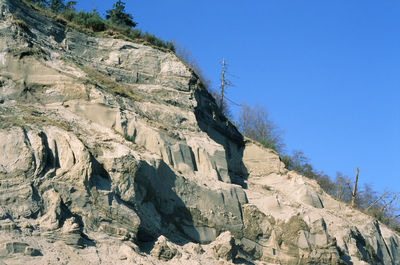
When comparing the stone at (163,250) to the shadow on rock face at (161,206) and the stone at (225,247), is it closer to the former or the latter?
the shadow on rock face at (161,206)

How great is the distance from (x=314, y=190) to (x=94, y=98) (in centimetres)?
931

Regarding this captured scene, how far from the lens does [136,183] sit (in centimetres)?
1445

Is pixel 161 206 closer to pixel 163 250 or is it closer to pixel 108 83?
pixel 163 250

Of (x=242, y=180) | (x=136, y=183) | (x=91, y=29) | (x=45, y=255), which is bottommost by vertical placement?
(x=45, y=255)

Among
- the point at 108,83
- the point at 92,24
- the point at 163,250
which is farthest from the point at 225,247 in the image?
the point at 92,24

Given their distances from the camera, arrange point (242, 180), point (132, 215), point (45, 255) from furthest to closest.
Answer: point (242, 180) < point (132, 215) < point (45, 255)

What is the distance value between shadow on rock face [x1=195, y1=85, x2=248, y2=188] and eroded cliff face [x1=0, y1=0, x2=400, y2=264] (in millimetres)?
59

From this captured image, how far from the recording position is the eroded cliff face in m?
12.8

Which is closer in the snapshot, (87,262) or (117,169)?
(87,262)

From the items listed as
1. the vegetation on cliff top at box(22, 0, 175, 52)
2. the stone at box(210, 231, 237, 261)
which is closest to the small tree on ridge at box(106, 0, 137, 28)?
the vegetation on cliff top at box(22, 0, 175, 52)

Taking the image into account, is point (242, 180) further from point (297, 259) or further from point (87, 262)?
point (87, 262)

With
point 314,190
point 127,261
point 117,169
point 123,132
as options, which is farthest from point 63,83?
point 314,190

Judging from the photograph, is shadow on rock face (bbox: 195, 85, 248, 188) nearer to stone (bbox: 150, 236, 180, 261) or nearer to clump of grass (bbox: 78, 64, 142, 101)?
clump of grass (bbox: 78, 64, 142, 101)

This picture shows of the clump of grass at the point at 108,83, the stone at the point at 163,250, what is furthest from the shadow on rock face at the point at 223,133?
the stone at the point at 163,250
